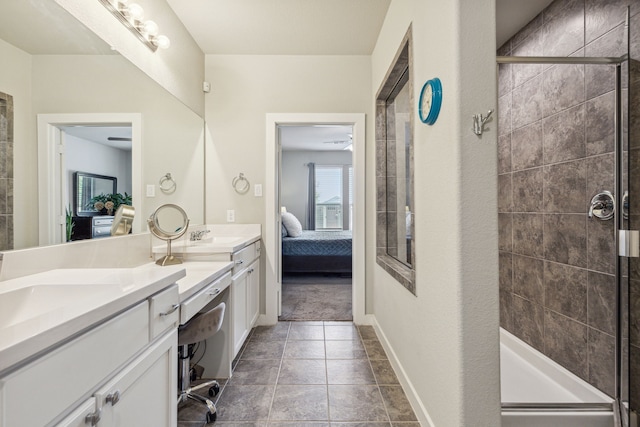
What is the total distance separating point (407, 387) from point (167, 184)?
6.96 ft

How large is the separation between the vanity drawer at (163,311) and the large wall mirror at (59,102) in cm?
59

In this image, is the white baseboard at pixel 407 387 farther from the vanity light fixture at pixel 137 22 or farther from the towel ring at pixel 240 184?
the vanity light fixture at pixel 137 22

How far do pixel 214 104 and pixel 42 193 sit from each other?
1.88 meters

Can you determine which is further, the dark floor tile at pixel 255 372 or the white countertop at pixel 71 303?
the dark floor tile at pixel 255 372

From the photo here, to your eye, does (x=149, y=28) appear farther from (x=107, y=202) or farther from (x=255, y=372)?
(x=255, y=372)

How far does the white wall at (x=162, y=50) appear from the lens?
1.48 m

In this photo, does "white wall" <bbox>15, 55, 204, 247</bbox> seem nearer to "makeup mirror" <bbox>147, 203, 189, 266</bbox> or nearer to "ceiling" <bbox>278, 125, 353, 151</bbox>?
"makeup mirror" <bbox>147, 203, 189, 266</bbox>

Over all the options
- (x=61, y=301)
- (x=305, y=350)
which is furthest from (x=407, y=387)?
(x=61, y=301)

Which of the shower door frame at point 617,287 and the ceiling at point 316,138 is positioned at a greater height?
the ceiling at point 316,138

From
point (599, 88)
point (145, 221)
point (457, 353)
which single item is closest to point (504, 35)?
point (599, 88)

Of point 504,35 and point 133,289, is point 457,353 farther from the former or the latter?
point 504,35

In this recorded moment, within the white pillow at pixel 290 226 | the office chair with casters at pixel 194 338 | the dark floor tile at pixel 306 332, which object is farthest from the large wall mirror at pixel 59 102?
the white pillow at pixel 290 226

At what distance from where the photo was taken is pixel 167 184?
2.22 m

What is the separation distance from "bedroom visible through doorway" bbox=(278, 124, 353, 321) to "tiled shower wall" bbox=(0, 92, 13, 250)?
2.06m
